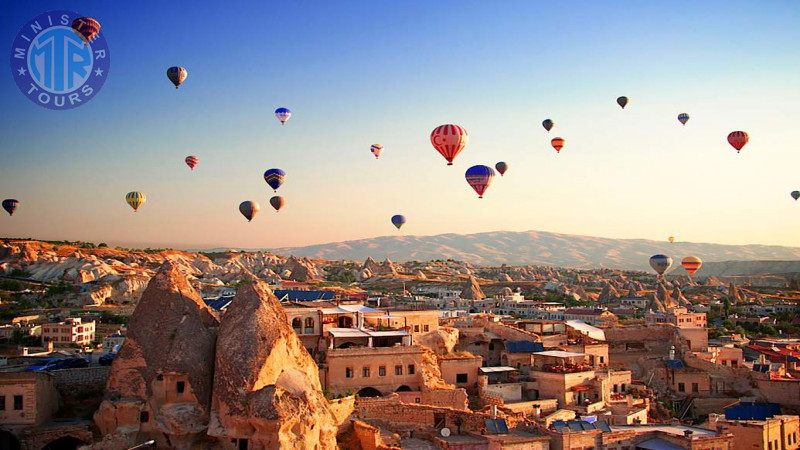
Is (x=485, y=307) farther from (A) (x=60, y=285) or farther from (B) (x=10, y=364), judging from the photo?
(B) (x=10, y=364)

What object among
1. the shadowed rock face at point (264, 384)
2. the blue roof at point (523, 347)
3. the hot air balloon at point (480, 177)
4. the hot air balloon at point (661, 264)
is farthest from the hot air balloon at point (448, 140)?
the hot air balloon at point (661, 264)

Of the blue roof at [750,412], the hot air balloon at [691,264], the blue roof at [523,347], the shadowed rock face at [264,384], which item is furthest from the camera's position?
the hot air balloon at [691,264]

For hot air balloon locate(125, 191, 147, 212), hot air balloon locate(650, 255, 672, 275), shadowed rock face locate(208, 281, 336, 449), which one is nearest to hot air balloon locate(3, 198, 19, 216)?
hot air balloon locate(125, 191, 147, 212)

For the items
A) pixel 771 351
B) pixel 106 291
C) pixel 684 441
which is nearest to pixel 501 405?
pixel 684 441

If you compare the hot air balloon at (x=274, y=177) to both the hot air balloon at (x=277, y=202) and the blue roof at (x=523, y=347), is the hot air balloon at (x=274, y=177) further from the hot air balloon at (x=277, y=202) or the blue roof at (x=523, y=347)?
the blue roof at (x=523, y=347)

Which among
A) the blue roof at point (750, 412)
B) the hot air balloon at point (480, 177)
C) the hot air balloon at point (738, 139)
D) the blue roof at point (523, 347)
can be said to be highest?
the hot air balloon at point (738, 139)

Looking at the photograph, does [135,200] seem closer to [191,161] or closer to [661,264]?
[191,161]
